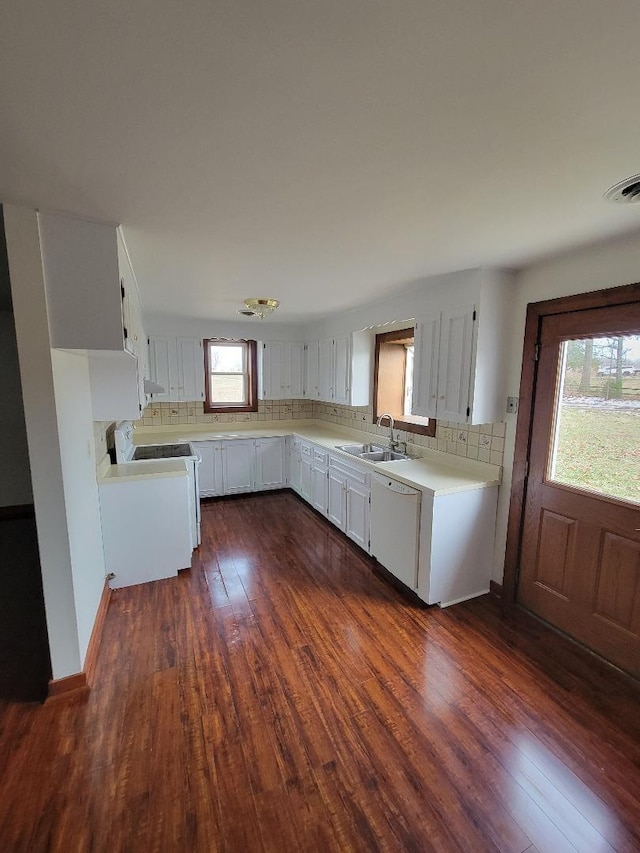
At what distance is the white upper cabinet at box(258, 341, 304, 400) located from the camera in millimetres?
4977

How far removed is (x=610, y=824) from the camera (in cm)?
134

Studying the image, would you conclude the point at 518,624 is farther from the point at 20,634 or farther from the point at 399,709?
the point at 20,634

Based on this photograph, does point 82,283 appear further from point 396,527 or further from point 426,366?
point 396,527

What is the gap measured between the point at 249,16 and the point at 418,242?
55.3 inches

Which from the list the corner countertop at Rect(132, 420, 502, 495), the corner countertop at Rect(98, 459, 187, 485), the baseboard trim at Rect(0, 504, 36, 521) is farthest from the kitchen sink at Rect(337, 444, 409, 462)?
the baseboard trim at Rect(0, 504, 36, 521)

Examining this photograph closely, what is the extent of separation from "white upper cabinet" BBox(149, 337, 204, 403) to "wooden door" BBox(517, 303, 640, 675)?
3787 mm

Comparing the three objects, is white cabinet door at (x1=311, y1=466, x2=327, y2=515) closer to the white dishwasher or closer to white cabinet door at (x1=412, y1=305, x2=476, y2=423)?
the white dishwasher

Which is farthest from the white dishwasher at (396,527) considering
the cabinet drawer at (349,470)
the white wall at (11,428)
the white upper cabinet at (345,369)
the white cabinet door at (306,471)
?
the white wall at (11,428)

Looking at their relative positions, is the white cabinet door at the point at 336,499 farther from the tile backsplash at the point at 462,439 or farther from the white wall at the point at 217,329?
the white wall at the point at 217,329

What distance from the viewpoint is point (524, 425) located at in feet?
8.07

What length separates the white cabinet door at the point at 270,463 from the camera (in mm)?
4828

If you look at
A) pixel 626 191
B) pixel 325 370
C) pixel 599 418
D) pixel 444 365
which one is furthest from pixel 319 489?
pixel 626 191

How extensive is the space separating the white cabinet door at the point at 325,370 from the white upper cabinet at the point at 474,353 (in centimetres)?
176

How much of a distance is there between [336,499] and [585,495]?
2.15m
